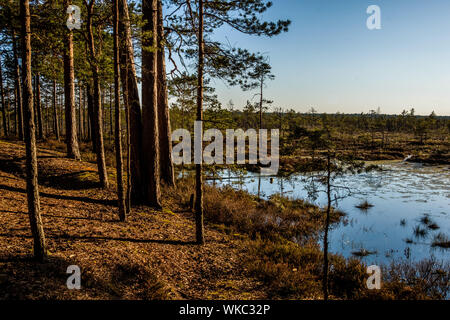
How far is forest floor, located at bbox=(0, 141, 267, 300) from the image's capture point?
161 inches

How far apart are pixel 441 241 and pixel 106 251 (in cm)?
1462

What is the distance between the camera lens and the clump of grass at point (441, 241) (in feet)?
35.2

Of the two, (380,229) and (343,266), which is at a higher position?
(343,266)

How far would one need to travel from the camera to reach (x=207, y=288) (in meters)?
5.35

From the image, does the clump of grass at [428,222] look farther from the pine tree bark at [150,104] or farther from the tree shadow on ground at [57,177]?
the tree shadow on ground at [57,177]

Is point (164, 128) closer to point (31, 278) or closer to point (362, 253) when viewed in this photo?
point (31, 278)

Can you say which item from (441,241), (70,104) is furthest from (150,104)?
(441,241)

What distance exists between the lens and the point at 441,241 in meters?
11.1

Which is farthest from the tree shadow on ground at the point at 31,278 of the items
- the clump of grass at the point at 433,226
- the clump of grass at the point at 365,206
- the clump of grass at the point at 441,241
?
the clump of grass at the point at 365,206

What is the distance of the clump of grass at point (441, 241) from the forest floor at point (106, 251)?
9.90 meters
